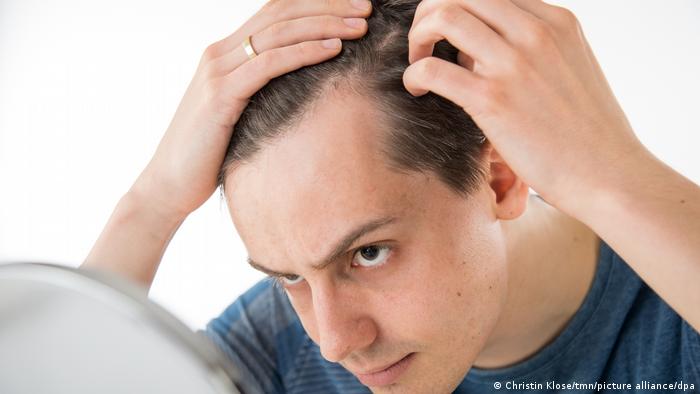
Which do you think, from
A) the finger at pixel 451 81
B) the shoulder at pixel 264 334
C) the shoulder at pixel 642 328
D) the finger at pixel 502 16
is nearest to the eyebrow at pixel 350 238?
the finger at pixel 451 81

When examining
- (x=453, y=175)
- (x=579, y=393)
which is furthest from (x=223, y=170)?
(x=579, y=393)

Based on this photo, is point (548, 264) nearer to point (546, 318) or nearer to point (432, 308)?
point (546, 318)

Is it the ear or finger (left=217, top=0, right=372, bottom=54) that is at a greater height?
finger (left=217, top=0, right=372, bottom=54)

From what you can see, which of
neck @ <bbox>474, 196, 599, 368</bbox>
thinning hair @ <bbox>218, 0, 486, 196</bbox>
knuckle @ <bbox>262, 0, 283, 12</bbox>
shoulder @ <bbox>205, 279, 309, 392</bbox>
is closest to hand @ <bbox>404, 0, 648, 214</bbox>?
thinning hair @ <bbox>218, 0, 486, 196</bbox>

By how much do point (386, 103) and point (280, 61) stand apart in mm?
180

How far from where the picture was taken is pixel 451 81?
102 cm

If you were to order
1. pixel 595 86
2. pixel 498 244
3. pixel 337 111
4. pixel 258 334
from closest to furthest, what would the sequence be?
pixel 595 86, pixel 337 111, pixel 498 244, pixel 258 334

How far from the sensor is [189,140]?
1288 mm

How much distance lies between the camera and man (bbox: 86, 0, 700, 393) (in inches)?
38.9

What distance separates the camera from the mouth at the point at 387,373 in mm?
1196

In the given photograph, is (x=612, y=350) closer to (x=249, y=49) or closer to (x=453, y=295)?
(x=453, y=295)

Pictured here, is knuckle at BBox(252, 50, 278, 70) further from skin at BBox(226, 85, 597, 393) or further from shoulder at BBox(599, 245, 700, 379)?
shoulder at BBox(599, 245, 700, 379)

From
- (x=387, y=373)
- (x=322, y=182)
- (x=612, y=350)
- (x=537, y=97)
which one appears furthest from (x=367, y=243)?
(x=612, y=350)

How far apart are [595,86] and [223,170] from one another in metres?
0.63
